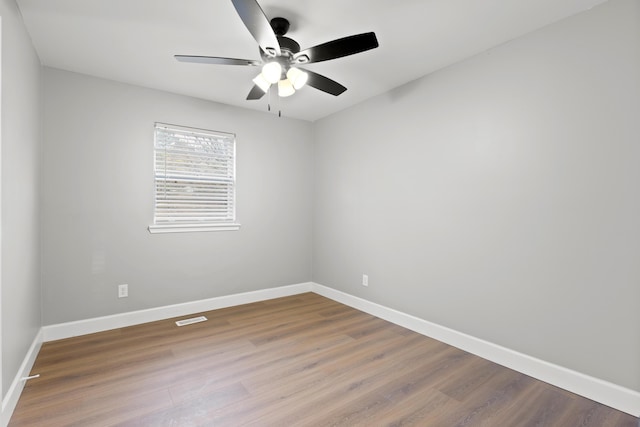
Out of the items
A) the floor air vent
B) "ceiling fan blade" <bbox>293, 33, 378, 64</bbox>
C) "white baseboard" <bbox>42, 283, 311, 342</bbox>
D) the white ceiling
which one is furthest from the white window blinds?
"ceiling fan blade" <bbox>293, 33, 378, 64</bbox>

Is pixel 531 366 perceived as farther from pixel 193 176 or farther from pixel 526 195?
pixel 193 176

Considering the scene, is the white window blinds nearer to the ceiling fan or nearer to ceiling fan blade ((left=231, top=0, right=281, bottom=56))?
the ceiling fan

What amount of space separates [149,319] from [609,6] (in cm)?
454

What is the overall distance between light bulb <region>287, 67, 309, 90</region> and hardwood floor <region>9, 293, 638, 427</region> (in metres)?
2.16

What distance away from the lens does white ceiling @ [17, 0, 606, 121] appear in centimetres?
200

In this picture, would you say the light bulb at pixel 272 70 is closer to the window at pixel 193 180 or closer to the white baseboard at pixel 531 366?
the window at pixel 193 180

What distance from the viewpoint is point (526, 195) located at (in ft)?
7.58

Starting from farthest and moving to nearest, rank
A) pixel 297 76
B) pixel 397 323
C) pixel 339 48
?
pixel 397 323, pixel 297 76, pixel 339 48

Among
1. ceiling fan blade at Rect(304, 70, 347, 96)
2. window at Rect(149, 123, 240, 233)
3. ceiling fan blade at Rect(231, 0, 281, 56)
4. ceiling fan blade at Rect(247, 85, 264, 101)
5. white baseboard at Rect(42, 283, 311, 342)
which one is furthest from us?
window at Rect(149, 123, 240, 233)

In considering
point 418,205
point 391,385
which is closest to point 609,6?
point 418,205

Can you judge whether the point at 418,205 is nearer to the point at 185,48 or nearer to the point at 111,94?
the point at 185,48

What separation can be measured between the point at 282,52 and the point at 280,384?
2.30 metres

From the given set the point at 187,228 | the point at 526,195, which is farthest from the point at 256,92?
the point at 526,195

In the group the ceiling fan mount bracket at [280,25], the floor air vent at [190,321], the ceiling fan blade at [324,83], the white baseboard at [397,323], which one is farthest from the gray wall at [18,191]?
the ceiling fan blade at [324,83]
